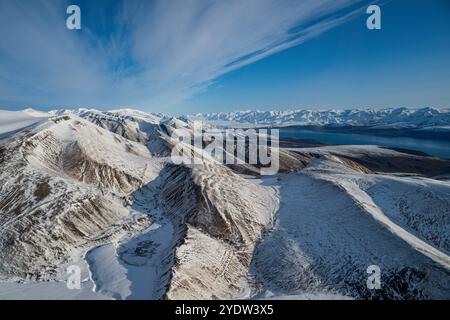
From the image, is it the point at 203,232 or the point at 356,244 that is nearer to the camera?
Answer: the point at 356,244

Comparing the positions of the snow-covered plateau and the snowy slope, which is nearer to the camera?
the snowy slope

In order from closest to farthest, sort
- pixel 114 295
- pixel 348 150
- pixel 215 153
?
pixel 114 295
pixel 215 153
pixel 348 150

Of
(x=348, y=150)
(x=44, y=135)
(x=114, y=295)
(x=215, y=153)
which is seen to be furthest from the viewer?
(x=348, y=150)

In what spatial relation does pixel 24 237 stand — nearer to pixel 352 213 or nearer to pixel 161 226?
pixel 161 226

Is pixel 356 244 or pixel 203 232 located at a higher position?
pixel 203 232

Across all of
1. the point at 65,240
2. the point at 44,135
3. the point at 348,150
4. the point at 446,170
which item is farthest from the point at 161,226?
the point at 348,150

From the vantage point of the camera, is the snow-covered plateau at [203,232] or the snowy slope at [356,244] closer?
the snowy slope at [356,244]

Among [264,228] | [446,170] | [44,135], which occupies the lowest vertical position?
[446,170]

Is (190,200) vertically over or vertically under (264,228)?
over
